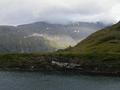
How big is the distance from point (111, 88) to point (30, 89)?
33814 millimetres

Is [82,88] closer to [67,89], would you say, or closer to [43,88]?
[67,89]

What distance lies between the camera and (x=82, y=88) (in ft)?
445

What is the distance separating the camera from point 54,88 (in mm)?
133500

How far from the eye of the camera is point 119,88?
Result: 13750 centimetres

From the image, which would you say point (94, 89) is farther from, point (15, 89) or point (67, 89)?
point (15, 89)

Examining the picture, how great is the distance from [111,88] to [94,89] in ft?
29.1

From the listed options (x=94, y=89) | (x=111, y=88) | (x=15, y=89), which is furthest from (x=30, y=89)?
(x=111, y=88)

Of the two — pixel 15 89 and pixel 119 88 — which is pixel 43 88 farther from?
pixel 119 88

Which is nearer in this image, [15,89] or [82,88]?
[15,89]

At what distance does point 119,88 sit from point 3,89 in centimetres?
4686

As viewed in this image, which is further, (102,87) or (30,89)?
(102,87)

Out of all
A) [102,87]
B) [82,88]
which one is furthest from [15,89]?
[102,87]

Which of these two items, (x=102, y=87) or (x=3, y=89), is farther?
(x=102, y=87)

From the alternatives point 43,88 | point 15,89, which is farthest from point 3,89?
point 43,88
